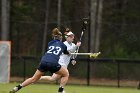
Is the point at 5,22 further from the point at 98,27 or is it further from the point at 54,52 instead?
the point at 54,52

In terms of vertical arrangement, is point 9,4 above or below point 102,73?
above

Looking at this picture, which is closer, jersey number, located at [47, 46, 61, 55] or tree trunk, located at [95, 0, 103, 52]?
jersey number, located at [47, 46, 61, 55]

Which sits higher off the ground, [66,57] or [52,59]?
[52,59]

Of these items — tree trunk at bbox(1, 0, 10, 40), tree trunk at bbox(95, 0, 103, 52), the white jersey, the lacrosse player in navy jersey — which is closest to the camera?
the lacrosse player in navy jersey

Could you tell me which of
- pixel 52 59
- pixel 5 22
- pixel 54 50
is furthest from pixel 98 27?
pixel 52 59

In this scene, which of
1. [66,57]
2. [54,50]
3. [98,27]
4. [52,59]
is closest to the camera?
[52,59]

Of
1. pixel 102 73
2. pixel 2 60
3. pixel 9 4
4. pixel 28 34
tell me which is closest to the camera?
pixel 2 60

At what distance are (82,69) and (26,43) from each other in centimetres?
574

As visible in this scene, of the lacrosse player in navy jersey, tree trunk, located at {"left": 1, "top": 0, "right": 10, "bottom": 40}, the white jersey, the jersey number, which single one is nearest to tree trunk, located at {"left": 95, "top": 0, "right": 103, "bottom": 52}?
tree trunk, located at {"left": 1, "top": 0, "right": 10, "bottom": 40}

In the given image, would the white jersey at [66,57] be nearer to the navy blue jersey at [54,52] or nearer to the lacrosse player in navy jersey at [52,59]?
the lacrosse player in navy jersey at [52,59]

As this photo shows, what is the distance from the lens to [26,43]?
34781 mm

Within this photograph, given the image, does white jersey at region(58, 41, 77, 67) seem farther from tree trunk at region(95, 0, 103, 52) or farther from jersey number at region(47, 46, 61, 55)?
tree trunk at region(95, 0, 103, 52)

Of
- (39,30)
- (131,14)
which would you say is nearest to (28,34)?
(39,30)

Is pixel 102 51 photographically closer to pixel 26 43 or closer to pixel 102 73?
pixel 102 73
